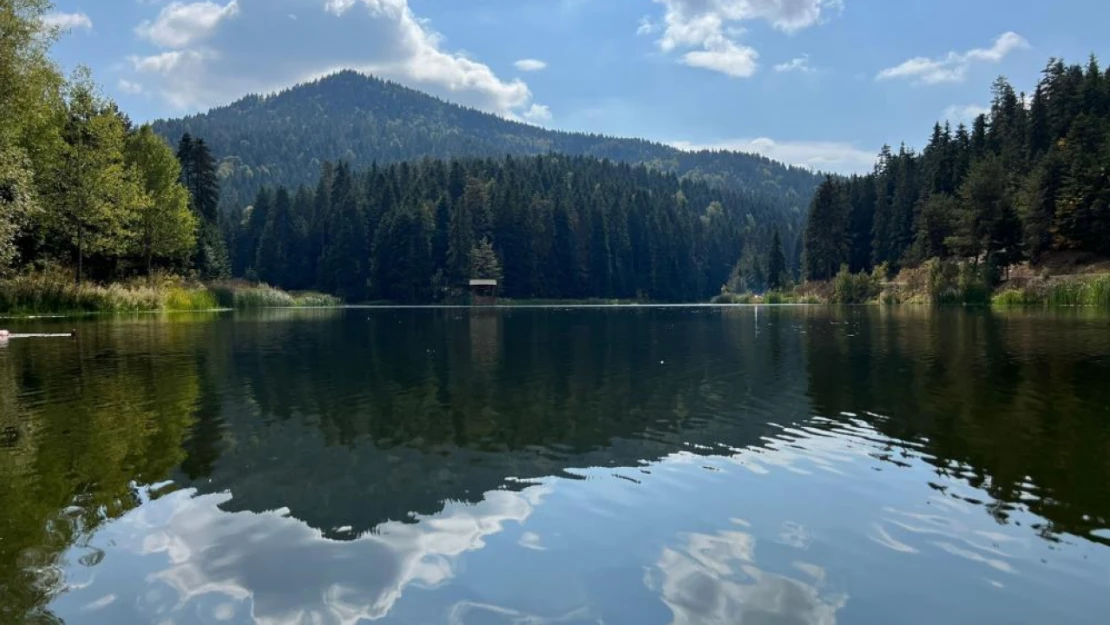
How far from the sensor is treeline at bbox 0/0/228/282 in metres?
46.0

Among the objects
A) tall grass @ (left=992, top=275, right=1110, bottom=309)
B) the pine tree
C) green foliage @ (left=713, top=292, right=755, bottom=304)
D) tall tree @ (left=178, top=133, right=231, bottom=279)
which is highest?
tall tree @ (left=178, top=133, right=231, bottom=279)

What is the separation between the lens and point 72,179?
58844 mm

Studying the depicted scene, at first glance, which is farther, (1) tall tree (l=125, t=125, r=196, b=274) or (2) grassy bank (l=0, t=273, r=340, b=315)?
(1) tall tree (l=125, t=125, r=196, b=274)

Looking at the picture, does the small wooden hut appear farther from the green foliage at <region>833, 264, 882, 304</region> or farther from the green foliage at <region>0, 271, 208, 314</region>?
the green foliage at <region>0, 271, 208, 314</region>

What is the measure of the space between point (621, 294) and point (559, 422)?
182454mm

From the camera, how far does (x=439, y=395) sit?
1969 cm

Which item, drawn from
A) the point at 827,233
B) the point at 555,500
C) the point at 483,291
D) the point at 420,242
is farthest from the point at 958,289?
the point at 420,242

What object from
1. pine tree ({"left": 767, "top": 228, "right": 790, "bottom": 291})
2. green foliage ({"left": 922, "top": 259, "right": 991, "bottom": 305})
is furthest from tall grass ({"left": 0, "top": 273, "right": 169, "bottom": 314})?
pine tree ({"left": 767, "top": 228, "right": 790, "bottom": 291})

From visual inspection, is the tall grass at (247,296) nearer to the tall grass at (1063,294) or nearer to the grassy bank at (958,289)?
the grassy bank at (958,289)

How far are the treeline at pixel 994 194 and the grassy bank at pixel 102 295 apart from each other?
9545 centimetres

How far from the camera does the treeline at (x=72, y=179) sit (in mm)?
45969

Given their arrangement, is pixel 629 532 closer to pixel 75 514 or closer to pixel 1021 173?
pixel 75 514

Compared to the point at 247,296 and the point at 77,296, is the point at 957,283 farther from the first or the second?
the point at 77,296

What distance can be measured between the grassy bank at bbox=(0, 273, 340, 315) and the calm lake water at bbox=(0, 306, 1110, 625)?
1552 inches
